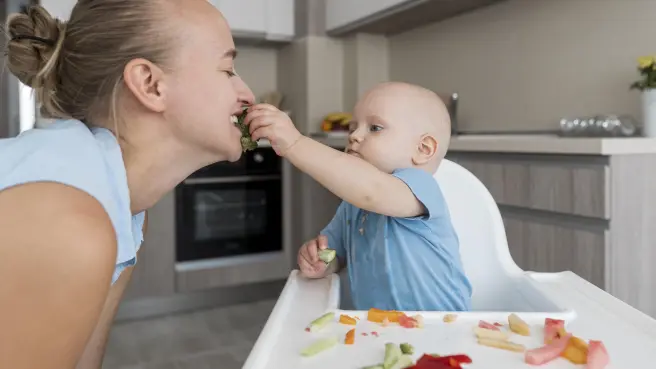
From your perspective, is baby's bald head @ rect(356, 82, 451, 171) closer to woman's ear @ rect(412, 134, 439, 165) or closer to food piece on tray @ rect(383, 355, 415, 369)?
woman's ear @ rect(412, 134, 439, 165)

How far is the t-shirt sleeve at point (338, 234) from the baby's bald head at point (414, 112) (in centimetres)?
21

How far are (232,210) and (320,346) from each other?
272cm

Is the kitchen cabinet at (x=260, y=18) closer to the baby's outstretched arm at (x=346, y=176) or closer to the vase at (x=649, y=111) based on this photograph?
the vase at (x=649, y=111)

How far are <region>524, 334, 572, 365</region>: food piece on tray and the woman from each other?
48 centimetres

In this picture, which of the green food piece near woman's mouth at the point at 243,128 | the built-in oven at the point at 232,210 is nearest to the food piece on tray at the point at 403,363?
the green food piece near woman's mouth at the point at 243,128

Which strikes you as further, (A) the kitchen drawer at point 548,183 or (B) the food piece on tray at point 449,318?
(A) the kitchen drawer at point 548,183

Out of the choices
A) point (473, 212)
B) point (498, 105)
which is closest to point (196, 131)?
point (473, 212)

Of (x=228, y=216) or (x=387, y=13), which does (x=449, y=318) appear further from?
(x=228, y=216)

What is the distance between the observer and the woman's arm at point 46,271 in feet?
2.09

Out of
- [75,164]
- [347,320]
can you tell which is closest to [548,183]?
[347,320]

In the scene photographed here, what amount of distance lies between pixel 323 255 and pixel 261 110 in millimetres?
256

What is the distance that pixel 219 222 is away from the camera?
130 inches

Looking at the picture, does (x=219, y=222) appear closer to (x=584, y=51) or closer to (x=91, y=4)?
(x=584, y=51)

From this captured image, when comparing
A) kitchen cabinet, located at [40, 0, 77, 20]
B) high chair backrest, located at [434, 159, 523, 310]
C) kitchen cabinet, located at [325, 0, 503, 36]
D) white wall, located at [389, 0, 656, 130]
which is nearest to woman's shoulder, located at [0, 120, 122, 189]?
high chair backrest, located at [434, 159, 523, 310]
